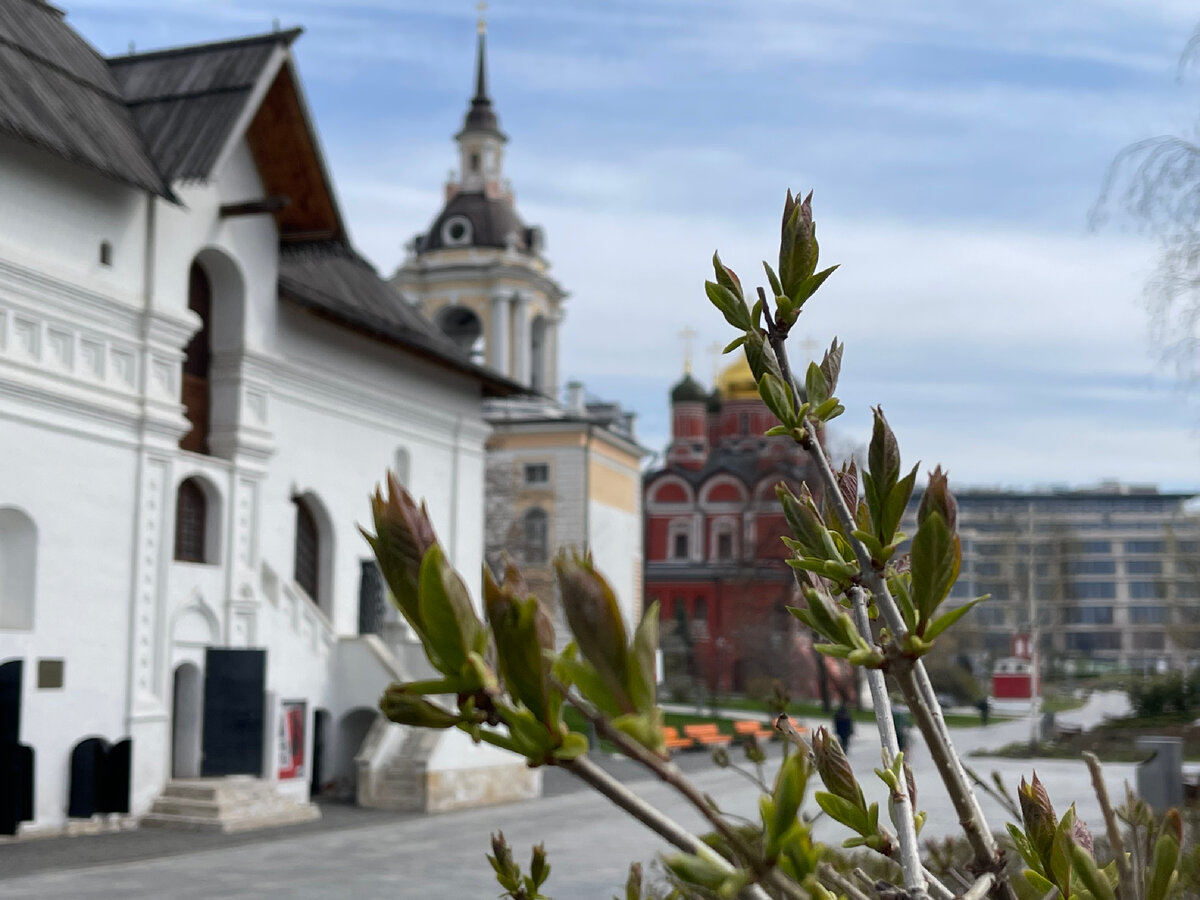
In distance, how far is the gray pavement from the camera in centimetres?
1250

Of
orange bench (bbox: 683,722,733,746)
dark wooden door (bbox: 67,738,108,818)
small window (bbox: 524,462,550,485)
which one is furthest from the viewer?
small window (bbox: 524,462,550,485)

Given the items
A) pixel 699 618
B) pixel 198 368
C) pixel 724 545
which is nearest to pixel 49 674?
pixel 198 368

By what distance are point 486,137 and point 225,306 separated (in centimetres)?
3327

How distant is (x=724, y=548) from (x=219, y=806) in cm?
5218

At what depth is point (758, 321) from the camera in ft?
5.14

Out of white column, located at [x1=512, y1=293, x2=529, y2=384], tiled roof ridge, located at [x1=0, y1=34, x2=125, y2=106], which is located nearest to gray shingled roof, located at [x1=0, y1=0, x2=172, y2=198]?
tiled roof ridge, located at [x1=0, y1=34, x2=125, y2=106]

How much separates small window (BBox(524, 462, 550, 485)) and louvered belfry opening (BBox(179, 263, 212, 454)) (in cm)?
2494

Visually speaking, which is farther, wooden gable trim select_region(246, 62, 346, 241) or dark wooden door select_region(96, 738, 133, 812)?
wooden gable trim select_region(246, 62, 346, 241)

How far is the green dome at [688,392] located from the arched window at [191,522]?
56772 mm

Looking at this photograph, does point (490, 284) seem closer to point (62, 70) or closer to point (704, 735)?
point (704, 735)

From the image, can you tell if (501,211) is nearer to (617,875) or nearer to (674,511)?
(674,511)

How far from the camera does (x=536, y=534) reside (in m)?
43.9

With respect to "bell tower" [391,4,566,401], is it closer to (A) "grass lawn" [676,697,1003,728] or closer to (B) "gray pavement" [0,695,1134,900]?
(A) "grass lawn" [676,697,1003,728]

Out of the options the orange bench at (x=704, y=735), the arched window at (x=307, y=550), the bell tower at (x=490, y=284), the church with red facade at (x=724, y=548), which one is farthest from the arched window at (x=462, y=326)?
the arched window at (x=307, y=550)
